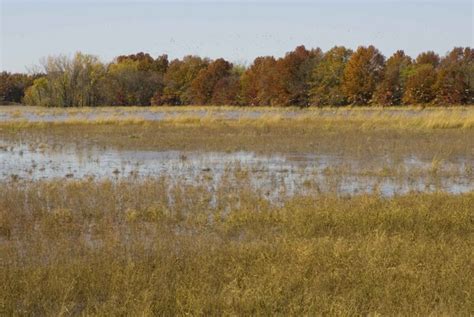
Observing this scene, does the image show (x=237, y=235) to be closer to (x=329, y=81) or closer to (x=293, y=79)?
(x=329, y=81)

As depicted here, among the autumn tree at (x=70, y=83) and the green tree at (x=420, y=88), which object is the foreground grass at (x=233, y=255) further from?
the autumn tree at (x=70, y=83)

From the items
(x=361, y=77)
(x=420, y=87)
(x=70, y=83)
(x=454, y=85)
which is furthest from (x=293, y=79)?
(x=70, y=83)

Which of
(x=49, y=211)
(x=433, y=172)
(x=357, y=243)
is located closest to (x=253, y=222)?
(x=357, y=243)

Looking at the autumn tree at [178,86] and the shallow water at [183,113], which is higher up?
the autumn tree at [178,86]

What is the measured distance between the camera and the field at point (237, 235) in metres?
6.02

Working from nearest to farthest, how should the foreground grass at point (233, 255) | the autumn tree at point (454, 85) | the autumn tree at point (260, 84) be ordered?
the foreground grass at point (233, 255), the autumn tree at point (454, 85), the autumn tree at point (260, 84)

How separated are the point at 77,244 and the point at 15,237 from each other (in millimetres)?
1230

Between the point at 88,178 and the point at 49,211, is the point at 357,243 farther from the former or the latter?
the point at 88,178

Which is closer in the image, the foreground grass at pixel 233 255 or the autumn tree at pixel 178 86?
the foreground grass at pixel 233 255

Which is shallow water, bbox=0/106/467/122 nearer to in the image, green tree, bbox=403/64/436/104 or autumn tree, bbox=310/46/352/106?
green tree, bbox=403/64/436/104

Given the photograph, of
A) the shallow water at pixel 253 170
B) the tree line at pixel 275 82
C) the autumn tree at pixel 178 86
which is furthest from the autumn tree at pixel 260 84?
the shallow water at pixel 253 170

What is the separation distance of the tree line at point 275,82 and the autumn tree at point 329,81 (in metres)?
0.11

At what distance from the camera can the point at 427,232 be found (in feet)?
28.9

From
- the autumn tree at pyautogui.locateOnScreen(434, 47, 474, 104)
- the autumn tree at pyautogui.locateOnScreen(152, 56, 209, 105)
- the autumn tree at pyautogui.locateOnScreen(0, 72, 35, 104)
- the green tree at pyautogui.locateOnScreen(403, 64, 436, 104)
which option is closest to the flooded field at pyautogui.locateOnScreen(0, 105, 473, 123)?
the green tree at pyautogui.locateOnScreen(403, 64, 436, 104)
